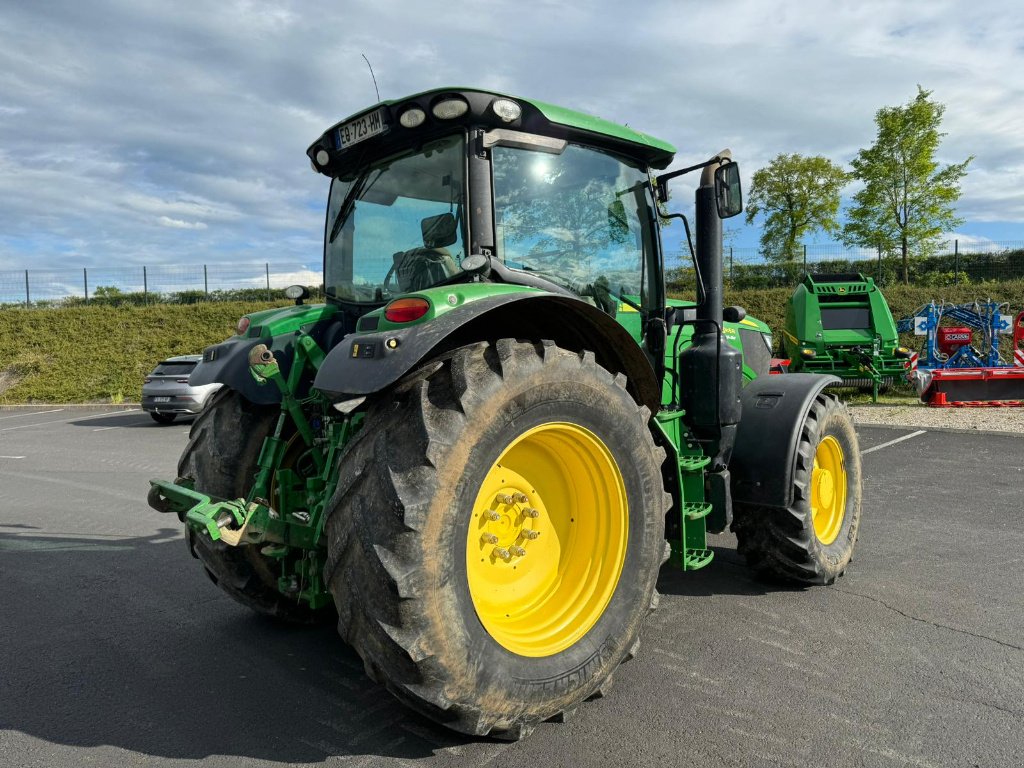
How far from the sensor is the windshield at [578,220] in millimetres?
3088

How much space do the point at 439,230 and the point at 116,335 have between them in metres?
25.4

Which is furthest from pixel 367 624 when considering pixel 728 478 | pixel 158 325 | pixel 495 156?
pixel 158 325

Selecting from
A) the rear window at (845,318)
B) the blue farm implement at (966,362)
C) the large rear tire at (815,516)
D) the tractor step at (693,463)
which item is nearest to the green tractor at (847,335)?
the rear window at (845,318)

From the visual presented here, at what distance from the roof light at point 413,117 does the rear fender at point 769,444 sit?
2.31 metres

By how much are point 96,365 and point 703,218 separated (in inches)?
952

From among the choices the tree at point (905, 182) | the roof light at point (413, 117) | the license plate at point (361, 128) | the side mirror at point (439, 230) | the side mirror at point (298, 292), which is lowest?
the side mirror at point (298, 292)

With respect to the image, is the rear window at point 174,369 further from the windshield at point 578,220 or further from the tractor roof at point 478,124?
the windshield at point 578,220

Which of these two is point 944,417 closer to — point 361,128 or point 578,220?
point 578,220

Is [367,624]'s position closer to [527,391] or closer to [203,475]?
[527,391]

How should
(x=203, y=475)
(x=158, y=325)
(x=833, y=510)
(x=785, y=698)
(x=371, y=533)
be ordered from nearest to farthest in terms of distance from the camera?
(x=371, y=533) < (x=785, y=698) < (x=203, y=475) < (x=833, y=510) < (x=158, y=325)

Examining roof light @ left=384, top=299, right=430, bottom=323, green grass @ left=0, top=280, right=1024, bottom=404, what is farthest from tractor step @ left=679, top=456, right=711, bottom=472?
green grass @ left=0, top=280, right=1024, bottom=404

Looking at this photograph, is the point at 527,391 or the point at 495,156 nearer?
the point at 527,391

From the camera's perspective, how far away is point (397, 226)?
3.43 m

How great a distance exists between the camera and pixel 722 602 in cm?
381
